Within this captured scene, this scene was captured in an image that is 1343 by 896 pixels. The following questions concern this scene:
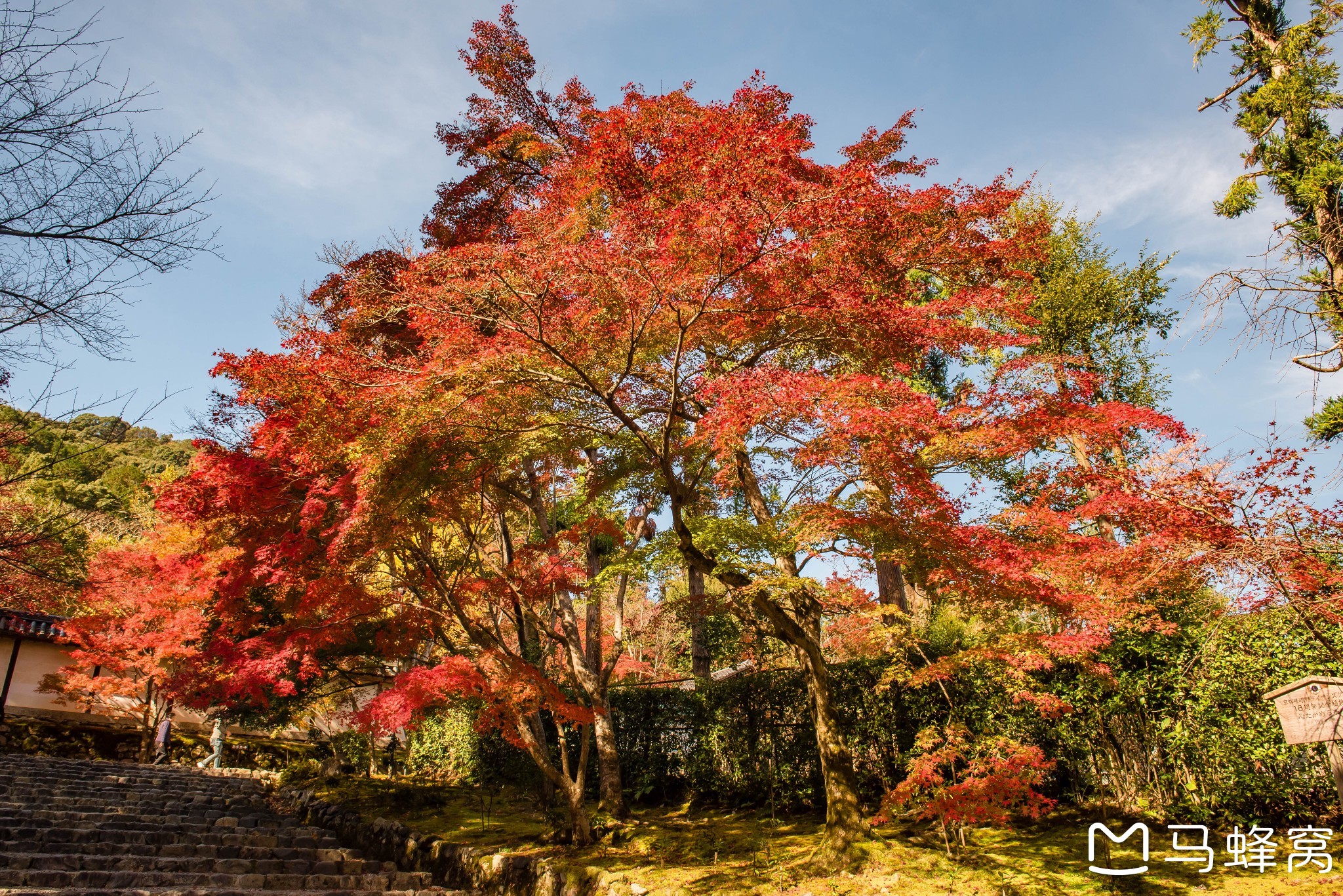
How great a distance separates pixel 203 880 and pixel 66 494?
92.9 ft

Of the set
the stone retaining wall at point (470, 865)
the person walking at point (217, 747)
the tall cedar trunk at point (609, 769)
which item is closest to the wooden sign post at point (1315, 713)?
the stone retaining wall at point (470, 865)

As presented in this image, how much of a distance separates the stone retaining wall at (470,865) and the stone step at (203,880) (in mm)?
530

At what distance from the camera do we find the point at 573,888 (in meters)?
6.10

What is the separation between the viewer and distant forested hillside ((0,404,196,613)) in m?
4.18

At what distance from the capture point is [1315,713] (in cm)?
478

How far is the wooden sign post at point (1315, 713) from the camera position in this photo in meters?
4.67

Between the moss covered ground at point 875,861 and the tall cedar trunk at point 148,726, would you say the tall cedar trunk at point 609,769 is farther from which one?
the tall cedar trunk at point 148,726

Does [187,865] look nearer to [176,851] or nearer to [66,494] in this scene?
[176,851]

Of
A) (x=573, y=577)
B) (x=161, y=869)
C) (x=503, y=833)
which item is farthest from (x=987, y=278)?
(x=161, y=869)

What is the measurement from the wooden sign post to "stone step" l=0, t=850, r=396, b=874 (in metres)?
7.36

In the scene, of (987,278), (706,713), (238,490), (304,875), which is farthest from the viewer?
(706,713)

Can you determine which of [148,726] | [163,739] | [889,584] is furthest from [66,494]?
[889,584]

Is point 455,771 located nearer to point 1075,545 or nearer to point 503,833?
point 503,833

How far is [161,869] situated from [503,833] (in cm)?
377
